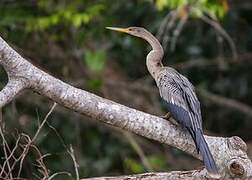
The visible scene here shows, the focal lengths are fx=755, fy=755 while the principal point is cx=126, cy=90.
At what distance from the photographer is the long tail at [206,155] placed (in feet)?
11.1

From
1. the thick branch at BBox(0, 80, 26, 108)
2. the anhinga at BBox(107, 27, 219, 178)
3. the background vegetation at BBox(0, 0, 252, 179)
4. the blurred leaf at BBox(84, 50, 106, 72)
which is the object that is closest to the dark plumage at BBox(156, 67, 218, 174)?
the anhinga at BBox(107, 27, 219, 178)

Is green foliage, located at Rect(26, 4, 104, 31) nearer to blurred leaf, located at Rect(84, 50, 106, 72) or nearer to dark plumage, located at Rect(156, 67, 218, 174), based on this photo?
blurred leaf, located at Rect(84, 50, 106, 72)

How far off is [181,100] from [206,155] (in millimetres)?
513

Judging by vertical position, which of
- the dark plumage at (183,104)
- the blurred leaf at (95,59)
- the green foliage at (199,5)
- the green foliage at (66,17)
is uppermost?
the green foliage at (199,5)

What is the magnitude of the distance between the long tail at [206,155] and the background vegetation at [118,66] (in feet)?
6.00

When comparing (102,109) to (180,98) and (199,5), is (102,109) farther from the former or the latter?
(199,5)

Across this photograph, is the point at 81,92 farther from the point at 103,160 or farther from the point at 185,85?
the point at 103,160

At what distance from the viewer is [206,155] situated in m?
3.45

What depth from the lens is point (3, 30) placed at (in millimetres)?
5453

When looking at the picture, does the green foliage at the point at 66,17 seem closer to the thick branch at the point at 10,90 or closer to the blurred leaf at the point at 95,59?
the blurred leaf at the point at 95,59

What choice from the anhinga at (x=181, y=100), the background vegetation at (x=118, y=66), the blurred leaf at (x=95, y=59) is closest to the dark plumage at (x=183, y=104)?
the anhinga at (x=181, y=100)

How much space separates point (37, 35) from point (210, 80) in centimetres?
212

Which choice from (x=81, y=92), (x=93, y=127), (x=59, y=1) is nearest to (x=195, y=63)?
(x=93, y=127)

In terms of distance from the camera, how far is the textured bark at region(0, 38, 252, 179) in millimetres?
3299
